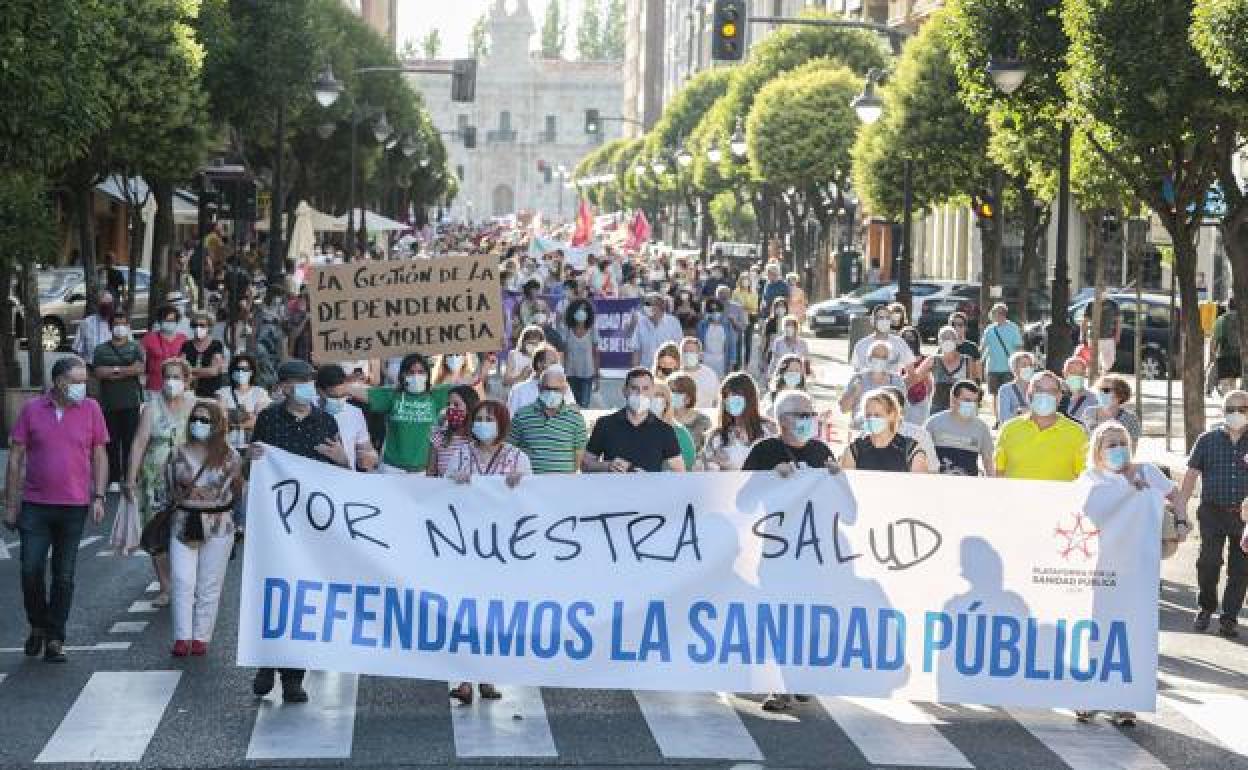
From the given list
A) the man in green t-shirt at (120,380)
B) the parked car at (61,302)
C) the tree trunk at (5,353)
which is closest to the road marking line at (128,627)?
the man in green t-shirt at (120,380)

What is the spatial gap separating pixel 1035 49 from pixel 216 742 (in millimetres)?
18817

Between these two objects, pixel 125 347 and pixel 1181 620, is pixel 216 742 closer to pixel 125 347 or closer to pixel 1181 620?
pixel 1181 620

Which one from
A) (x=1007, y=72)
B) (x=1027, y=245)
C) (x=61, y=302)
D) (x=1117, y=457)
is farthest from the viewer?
(x=1027, y=245)

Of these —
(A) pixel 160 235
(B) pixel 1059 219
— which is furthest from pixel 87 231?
(B) pixel 1059 219

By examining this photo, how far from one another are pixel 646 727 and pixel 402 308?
7704mm

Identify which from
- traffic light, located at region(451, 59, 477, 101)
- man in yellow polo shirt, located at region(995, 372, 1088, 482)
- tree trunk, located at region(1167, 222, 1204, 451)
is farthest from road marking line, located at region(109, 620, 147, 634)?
traffic light, located at region(451, 59, 477, 101)

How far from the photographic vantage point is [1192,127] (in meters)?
24.8

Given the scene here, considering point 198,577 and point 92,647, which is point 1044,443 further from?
point 92,647

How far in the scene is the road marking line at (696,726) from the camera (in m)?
10.9

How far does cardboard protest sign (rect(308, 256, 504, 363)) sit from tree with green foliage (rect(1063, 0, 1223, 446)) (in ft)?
27.8

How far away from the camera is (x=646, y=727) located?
11508mm

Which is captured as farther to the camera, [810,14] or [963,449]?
[810,14]

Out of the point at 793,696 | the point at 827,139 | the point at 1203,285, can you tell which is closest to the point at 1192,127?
the point at 793,696

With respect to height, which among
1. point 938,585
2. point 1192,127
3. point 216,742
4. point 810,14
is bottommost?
point 216,742
